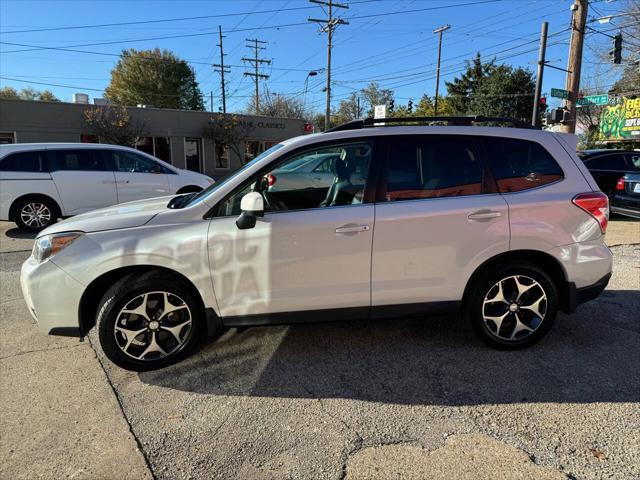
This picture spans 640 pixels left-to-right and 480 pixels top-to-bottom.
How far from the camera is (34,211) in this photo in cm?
918

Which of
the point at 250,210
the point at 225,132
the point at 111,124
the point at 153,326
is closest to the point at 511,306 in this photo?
the point at 250,210

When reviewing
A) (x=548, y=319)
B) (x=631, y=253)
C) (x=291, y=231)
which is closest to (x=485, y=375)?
(x=548, y=319)

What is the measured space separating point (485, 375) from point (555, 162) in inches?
70.3

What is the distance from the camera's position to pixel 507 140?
3.75 meters

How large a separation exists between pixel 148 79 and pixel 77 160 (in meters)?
Answer: 58.9

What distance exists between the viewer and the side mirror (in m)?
3.16

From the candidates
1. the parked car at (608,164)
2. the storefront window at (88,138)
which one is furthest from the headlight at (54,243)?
the storefront window at (88,138)

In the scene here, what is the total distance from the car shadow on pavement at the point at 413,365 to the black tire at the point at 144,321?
0.45ft

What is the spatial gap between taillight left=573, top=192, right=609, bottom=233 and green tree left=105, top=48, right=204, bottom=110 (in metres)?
64.9

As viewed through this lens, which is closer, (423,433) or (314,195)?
(423,433)

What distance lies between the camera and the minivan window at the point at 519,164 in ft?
12.0

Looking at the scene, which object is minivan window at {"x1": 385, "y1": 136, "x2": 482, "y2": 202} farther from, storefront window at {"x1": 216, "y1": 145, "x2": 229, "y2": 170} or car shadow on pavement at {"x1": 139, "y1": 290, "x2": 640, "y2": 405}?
storefront window at {"x1": 216, "y1": 145, "x2": 229, "y2": 170}

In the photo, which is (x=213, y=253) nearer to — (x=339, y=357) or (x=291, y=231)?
(x=291, y=231)

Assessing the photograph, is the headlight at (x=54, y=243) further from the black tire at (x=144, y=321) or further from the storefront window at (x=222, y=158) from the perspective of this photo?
the storefront window at (x=222, y=158)
